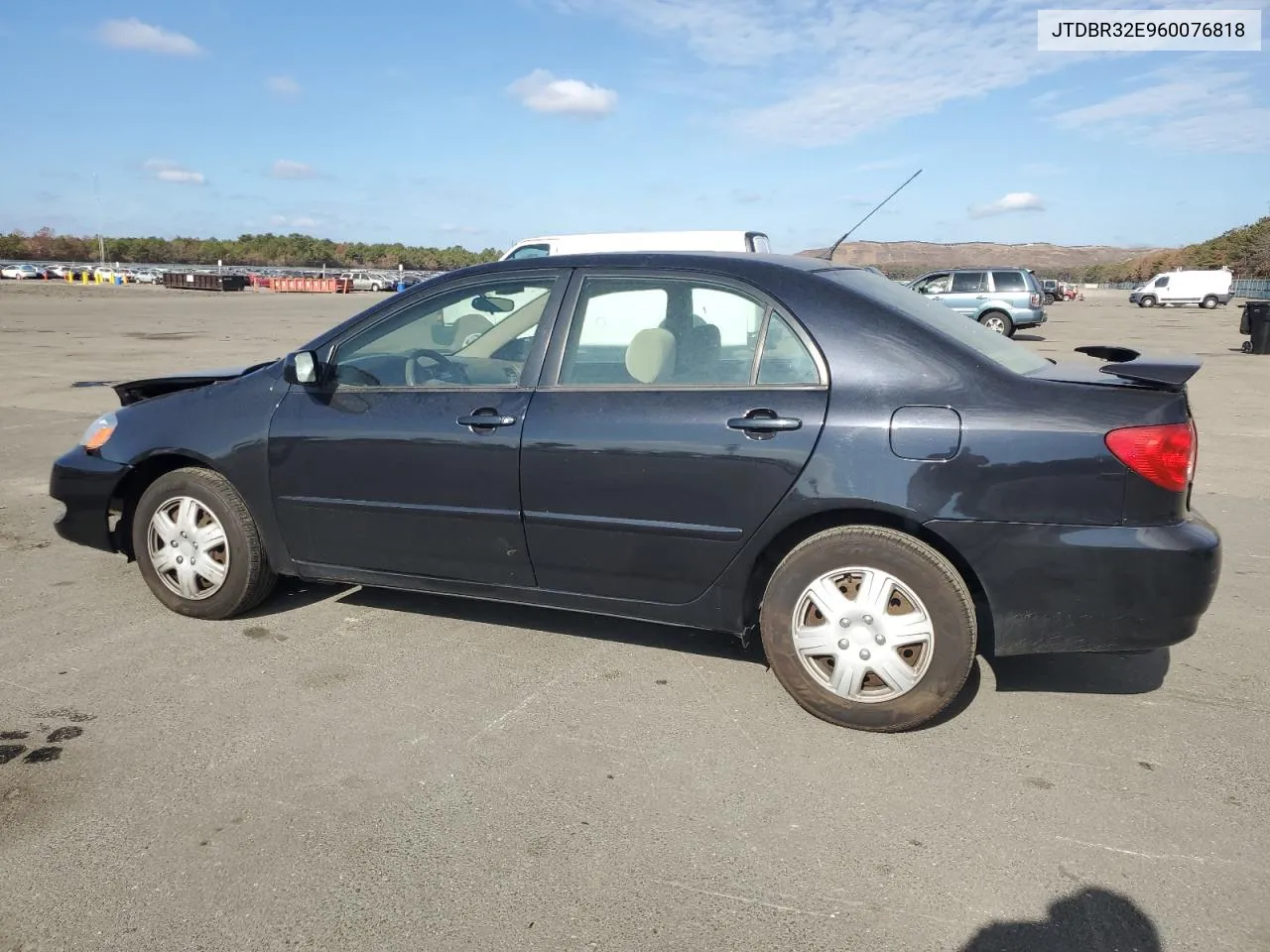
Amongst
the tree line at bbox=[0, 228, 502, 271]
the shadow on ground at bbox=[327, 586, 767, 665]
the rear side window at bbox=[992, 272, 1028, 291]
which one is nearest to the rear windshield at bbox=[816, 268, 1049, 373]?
the shadow on ground at bbox=[327, 586, 767, 665]

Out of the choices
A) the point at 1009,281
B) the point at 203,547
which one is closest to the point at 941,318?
the point at 203,547

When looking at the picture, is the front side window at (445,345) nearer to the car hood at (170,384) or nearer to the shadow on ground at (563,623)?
the car hood at (170,384)

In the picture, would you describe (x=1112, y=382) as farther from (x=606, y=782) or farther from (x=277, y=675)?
(x=277, y=675)

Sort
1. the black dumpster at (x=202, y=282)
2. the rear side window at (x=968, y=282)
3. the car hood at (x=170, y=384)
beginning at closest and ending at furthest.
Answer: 1. the car hood at (x=170, y=384)
2. the rear side window at (x=968, y=282)
3. the black dumpster at (x=202, y=282)

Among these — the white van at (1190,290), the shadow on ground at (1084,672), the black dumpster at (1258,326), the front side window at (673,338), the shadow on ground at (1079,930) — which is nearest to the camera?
the shadow on ground at (1079,930)

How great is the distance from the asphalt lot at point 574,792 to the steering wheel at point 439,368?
1.12m

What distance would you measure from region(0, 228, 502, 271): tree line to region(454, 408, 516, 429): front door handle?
361 feet

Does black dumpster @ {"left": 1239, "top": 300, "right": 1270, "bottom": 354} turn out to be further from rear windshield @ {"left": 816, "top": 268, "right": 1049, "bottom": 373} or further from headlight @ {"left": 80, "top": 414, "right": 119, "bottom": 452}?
headlight @ {"left": 80, "top": 414, "right": 119, "bottom": 452}

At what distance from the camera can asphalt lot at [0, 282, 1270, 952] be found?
240 cm

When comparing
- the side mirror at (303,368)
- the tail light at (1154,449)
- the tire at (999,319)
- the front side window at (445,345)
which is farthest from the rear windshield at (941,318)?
the tire at (999,319)

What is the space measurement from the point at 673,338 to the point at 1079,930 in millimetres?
2278

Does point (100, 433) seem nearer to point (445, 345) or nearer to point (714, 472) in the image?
point (445, 345)

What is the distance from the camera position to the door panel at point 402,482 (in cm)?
375

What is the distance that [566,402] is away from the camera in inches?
144
